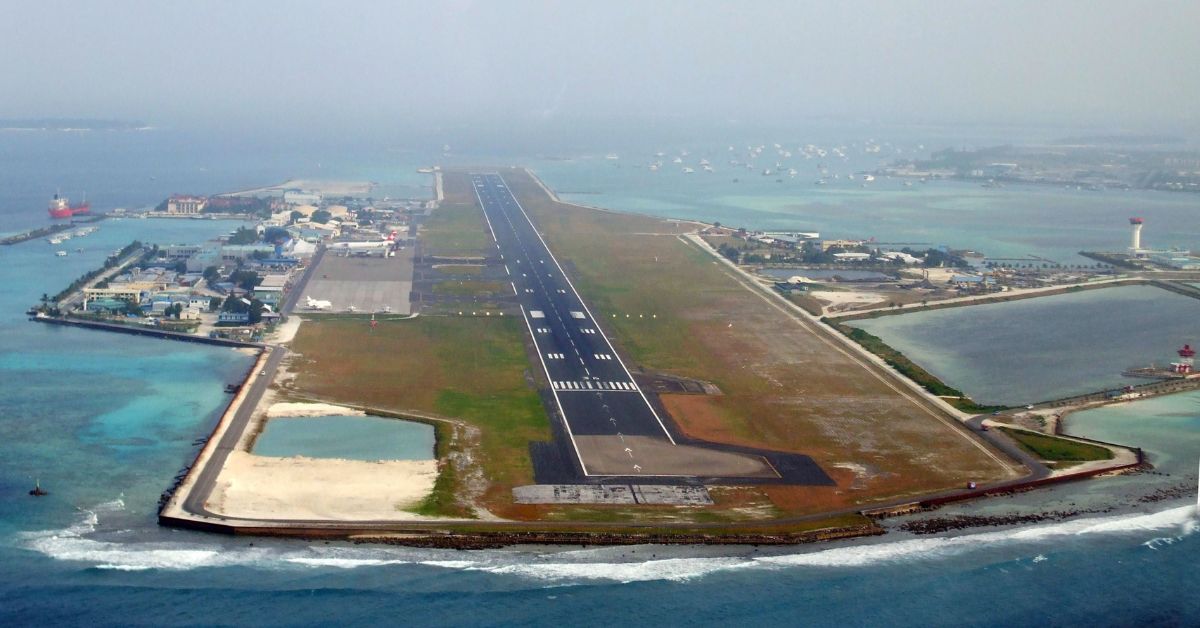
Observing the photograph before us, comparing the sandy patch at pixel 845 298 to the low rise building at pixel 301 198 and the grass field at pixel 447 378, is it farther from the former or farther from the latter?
the low rise building at pixel 301 198

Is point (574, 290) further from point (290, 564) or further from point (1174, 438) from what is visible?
point (290, 564)

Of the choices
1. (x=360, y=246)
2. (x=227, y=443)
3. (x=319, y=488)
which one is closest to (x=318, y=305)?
(x=360, y=246)

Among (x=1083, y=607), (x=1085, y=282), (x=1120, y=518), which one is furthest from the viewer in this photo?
(x=1085, y=282)

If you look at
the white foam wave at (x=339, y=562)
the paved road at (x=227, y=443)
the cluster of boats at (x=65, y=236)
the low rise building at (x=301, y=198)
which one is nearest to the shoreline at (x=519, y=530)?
the paved road at (x=227, y=443)

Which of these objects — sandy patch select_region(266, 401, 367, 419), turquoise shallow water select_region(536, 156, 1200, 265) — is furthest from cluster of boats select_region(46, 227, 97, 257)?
turquoise shallow water select_region(536, 156, 1200, 265)

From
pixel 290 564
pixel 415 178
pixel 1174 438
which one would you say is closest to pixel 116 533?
pixel 290 564

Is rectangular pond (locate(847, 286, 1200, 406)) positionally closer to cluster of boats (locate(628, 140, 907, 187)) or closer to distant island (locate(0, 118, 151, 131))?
cluster of boats (locate(628, 140, 907, 187))
